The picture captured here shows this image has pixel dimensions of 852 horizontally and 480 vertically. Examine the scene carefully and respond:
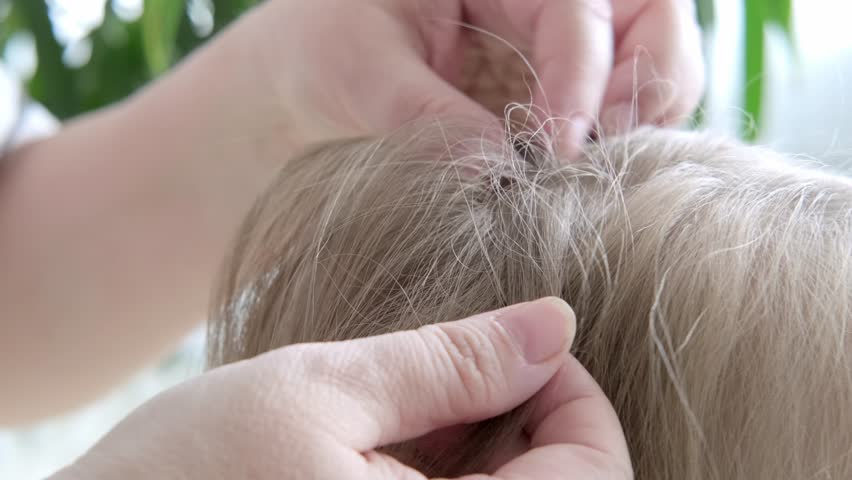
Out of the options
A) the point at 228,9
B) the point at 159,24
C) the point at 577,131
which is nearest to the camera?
the point at 577,131

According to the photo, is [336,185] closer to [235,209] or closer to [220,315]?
[220,315]

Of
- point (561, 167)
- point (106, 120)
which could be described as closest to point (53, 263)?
point (106, 120)

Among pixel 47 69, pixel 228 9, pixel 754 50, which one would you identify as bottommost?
pixel 47 69

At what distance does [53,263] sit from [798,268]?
34.2 inches

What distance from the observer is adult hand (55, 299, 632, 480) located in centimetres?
27

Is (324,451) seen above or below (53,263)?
above

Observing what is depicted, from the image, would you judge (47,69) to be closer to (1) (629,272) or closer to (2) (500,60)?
(2) (500,60)

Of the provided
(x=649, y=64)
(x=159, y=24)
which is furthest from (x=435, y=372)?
(x=159, y=24)

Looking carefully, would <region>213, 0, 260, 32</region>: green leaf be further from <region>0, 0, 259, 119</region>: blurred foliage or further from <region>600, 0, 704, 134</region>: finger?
<region>600, 0, 704, 134</region>: finger

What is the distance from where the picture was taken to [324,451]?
268 millimetres

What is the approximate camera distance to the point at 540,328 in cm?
→ 32

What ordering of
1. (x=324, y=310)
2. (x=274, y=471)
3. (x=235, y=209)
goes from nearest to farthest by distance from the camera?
(x=274, y=471)
(x=324, y=310)
(x=235, y=209)

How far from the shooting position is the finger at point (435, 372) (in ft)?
0.94

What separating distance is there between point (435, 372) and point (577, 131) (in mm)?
236
